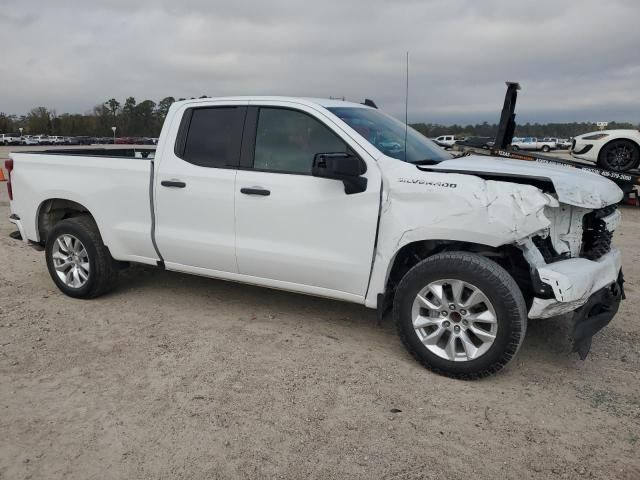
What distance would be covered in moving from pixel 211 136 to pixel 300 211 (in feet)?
3.70

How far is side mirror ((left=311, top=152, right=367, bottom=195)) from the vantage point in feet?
12.1

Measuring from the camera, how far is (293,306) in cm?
521

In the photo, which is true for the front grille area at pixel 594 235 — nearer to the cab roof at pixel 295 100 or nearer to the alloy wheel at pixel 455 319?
the alloy wheel at pixel 455 319

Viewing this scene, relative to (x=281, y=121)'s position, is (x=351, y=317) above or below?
below

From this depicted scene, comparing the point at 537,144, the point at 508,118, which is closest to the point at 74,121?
the point at 537,144

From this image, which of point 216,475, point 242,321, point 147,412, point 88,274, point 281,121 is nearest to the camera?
point 216,475

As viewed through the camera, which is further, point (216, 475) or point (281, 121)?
point (281, 121)

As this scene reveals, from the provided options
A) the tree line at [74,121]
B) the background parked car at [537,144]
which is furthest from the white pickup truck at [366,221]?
the tree line at [74,121]

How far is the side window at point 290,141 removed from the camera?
4.17m

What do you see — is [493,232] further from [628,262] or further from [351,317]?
[628,262]

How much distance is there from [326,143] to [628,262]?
5.00 m

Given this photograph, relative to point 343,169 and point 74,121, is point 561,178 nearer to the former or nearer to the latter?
point 343,169

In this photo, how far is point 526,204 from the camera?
3.46 metres

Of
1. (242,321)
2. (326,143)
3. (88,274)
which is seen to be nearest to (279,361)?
(242,321)
